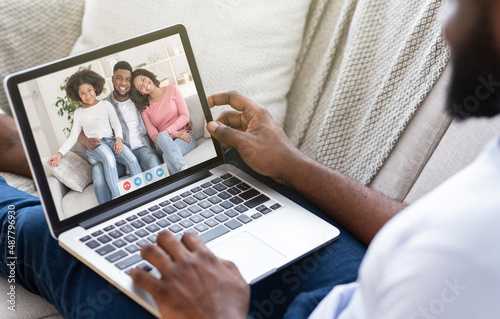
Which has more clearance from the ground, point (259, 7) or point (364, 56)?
point (259, 7)

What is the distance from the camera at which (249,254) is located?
838 mm

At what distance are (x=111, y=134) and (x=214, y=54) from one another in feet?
1.44

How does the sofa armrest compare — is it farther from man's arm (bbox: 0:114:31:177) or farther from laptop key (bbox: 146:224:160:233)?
man's arm (bbox: 0:114:31:177)

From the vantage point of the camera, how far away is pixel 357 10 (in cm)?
122

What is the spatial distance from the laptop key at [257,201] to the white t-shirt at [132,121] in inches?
8.9

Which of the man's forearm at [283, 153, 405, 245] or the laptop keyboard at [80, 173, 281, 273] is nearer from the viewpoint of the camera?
the laptop keyboard at [80, 173, 281, 273]

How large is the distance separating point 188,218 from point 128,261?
0.47ft

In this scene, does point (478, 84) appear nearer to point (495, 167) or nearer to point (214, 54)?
point (495, 167)

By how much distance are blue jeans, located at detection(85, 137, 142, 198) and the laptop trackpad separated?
21 centimetres

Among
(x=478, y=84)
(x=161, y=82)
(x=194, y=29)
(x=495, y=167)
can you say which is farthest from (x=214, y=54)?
(x=495, y=167)

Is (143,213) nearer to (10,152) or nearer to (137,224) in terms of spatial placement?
(137,224)

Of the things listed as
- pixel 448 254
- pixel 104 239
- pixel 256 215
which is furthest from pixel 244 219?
pixel 448 254

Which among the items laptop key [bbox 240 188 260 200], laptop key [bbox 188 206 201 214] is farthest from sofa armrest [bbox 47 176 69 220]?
laptop key [bbox 240 188 260 200]

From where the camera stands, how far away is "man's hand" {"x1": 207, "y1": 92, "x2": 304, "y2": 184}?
1.01 meters
